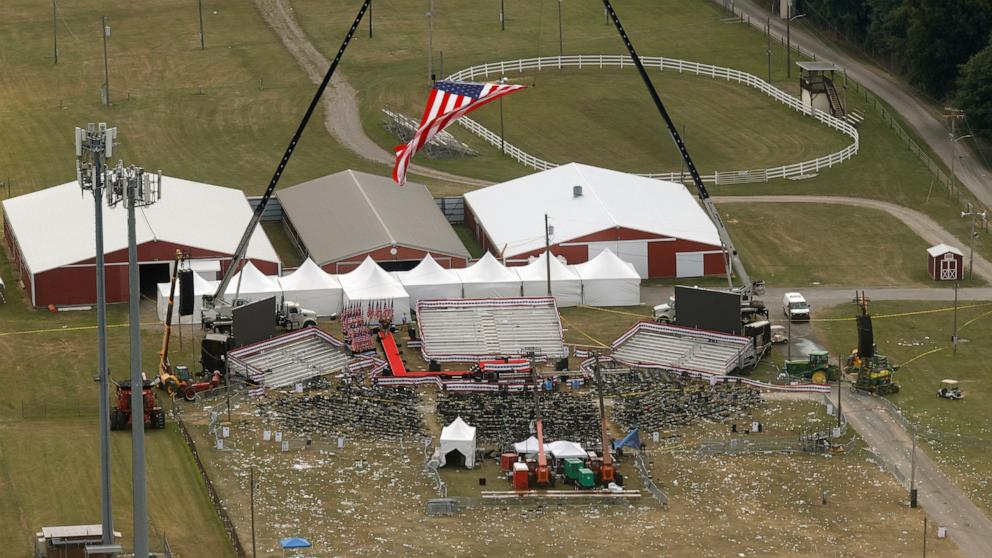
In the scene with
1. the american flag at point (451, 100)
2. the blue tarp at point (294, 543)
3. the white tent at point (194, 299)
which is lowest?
the blue tarp at point (294, 543)

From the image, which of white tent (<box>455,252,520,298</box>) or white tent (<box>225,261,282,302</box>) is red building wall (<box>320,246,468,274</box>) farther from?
white tent (<box>225,261,282,302</box>)

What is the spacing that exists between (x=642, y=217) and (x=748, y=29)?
6253 cm

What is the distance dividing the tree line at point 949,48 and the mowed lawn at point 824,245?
1663 cm

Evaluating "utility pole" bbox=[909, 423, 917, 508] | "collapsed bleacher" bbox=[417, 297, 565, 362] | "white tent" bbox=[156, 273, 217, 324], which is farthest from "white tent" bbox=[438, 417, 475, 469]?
"white tent" bbox=[156, 273, 217, 324]

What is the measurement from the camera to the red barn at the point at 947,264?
117m

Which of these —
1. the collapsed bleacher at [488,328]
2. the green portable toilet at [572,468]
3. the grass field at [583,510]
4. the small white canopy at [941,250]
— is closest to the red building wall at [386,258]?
the collapsed bleacher at [488,328]

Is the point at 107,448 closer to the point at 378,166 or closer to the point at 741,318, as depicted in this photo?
the point at 741,318

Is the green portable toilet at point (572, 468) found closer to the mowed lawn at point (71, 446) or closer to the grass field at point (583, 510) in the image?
the grass field at point (583, 510)

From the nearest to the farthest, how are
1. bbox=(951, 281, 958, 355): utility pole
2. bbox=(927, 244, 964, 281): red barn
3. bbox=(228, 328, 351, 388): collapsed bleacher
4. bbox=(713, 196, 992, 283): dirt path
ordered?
bbox=(228, 328, 351, 388): collapsed bleacher, bbox=(951, 281, 958, 355): utility pole, bbox=(927, 244, 964, 281): red barn, bbox=(713, 196, 992, 283): dirt path

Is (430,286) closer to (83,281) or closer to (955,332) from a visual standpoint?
(83,281)

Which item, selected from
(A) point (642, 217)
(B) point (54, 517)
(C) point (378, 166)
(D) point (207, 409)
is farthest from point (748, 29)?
(B) point (54, 517)

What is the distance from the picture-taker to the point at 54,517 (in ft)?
258

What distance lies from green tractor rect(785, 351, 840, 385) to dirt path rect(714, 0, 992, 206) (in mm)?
40888

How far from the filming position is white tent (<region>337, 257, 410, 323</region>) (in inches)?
4254
